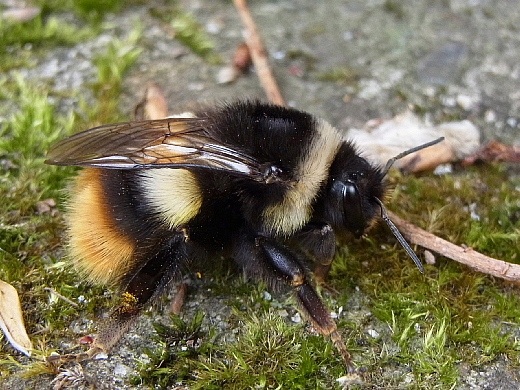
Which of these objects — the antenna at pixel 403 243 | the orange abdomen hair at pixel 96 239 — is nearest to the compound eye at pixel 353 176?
the antenna at pixel 403 243

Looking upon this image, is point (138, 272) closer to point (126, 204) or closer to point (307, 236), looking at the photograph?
point (126, 204)

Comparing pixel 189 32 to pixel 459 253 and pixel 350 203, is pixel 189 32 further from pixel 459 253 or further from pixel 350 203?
pixel 459 253

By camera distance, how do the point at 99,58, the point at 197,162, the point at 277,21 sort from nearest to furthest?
1. the point at 197,162
2. the point at 99,58
3. the point at 277,21

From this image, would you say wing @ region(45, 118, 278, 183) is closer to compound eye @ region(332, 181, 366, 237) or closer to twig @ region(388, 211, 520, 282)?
compound eye @ region(332, 181, 366, 237)

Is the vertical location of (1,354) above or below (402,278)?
above

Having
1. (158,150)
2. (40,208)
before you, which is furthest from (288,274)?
(40,208)

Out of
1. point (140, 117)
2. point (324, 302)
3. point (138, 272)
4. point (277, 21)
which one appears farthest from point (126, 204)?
point (277, 21)

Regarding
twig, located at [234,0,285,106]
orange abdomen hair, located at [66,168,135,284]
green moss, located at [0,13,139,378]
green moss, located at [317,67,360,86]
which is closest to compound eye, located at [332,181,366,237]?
orange abdomen hair, located at [66,168,135,284]
